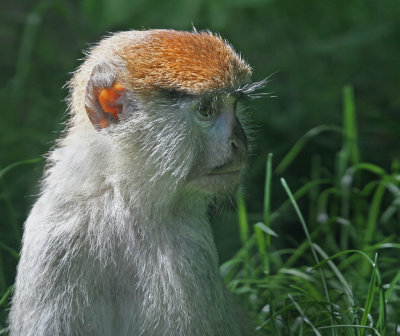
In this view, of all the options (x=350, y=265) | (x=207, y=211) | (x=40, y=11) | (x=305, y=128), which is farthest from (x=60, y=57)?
(x=207, y=211)

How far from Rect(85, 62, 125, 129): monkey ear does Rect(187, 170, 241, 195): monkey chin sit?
476 millimetres

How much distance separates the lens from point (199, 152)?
3.29m

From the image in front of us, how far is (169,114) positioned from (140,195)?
398mm

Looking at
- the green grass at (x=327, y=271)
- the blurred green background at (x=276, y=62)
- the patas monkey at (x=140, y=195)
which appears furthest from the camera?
the blurred green background at (x=276, y=62)

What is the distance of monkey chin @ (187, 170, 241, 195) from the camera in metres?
3.32

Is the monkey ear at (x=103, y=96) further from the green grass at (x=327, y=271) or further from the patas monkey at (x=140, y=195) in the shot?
the green grass at (x=327, y=271)

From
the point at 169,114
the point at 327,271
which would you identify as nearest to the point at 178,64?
the point at 169,114

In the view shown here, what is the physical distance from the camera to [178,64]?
3229 millimetres

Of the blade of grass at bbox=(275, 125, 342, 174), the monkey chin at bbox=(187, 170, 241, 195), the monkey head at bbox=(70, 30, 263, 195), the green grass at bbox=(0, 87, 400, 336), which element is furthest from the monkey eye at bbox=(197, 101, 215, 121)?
the blade of grass at bbox=(275, 125, 342, 174)

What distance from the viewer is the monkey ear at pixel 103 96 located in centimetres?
329

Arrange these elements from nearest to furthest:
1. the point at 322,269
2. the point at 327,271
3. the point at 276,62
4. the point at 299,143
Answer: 1. the point at 322,269
2. the point at 327,271
3. the point at 299,143
4. the point at 276,62

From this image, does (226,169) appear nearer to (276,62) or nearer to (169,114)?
(169,114)

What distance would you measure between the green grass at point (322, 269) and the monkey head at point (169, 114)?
0.70 metres

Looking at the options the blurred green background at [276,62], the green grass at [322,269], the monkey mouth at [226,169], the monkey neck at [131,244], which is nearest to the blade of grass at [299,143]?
the green grass at [322,269]
